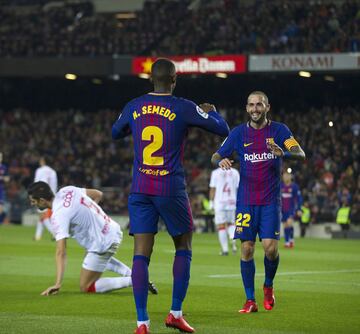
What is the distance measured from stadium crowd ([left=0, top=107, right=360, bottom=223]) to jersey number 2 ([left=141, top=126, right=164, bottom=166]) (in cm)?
2574

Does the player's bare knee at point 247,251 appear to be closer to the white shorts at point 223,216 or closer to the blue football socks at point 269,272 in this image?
the blue football socks at point 269,272

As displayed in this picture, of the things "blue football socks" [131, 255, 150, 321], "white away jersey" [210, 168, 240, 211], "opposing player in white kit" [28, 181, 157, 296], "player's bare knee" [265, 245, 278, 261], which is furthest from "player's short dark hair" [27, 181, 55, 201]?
"white away jersey" [210, 168, 240, 211]

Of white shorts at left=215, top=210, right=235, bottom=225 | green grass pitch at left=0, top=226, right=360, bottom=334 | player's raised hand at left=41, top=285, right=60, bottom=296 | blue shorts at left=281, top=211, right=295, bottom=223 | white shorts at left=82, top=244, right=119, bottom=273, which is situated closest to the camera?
green grass pitch at left=0, top=226, right=360, bottom=334

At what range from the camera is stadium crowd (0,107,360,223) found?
124 ft

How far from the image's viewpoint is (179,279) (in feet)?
32.6

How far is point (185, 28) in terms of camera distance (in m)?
44.9

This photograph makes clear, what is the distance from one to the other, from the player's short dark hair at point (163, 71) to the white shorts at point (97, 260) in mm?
4808

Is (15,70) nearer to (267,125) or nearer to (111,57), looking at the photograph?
(111,57)

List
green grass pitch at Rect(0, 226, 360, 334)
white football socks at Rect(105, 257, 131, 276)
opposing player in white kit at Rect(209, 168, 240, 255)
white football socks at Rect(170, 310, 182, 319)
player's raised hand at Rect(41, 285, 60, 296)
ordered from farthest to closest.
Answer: opposing player in white kit at Rect(209, 168, 240, 255)
white football socks at Rect(105, 257, 131, 276)
player's raised hand at Rect(41, 285, 60, 296)
green grass pitch at Rect(0, 226, 360, 334)
white football socks at Rect(170, 310, 182, 319)

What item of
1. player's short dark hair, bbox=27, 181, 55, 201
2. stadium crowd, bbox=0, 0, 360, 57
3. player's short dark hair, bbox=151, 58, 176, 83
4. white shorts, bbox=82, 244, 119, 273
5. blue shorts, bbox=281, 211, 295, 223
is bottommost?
white shorts, bbox=82, 244, 119, 273

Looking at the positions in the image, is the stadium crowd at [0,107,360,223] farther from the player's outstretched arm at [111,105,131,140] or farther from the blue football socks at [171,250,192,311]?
the player's outstretched arm at [111,105,131,140]

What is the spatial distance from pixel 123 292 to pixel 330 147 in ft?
88.2

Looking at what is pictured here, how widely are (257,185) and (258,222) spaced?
42 cm

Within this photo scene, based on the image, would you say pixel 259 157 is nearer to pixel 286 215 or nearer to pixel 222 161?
pixel 222 161
